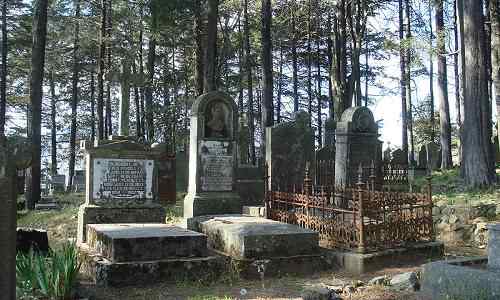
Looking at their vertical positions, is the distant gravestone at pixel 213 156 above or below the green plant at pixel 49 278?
above

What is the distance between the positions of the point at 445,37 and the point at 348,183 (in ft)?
27.7

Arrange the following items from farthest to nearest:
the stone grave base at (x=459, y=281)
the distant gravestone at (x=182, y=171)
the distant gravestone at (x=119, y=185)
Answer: the distant gravestone at (x=182, y=171)
the distant gravestone at (x=119, y=185)
the stone grave base at (x=459, y=281)

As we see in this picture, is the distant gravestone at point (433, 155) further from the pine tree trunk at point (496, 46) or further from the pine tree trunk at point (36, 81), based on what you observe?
the pine tree trunk at point (36, 81)

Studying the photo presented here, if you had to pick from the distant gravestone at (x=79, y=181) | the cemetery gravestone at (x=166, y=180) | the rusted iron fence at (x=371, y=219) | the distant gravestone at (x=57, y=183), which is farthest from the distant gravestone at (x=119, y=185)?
the distant gravestone at (x=57, y=183)

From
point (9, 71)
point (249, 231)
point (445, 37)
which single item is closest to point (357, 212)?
point (249, 231)

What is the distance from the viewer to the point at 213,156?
11.0m

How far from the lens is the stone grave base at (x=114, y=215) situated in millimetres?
9281

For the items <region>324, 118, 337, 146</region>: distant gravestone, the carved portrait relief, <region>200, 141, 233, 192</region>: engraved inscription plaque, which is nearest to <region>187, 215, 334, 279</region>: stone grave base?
<region>200, 141, 233, 192</region>: engraved inscription plaque

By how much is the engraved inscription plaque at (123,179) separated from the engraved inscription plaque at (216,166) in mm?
1383

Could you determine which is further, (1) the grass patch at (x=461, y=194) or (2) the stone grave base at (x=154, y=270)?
(1) the grass patch at (x=461, y=194)

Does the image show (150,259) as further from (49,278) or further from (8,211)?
(8,211)

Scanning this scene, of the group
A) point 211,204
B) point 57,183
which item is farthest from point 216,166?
point 57,183

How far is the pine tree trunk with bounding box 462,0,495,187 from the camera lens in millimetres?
12398

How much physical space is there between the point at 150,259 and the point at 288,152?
5843mm
